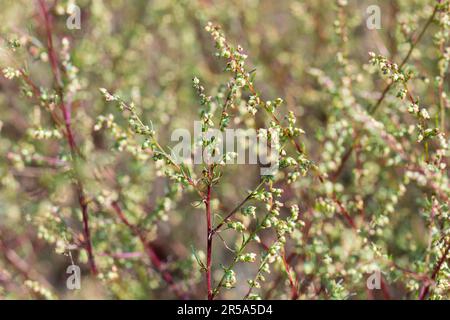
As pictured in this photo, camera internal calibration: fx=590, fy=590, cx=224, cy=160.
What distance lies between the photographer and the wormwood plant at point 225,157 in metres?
2.21

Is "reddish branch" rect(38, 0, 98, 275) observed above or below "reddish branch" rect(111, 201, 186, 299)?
above

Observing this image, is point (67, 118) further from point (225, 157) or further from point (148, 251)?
point (225, 157)

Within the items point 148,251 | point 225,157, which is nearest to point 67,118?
point 148,251

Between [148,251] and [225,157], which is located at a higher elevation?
[225,157]

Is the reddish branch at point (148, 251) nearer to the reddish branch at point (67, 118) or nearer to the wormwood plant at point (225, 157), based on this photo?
the wormwood plant at point (225, 157)

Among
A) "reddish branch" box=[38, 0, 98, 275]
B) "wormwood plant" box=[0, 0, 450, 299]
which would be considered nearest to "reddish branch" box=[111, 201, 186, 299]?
"wormwood plant" box=[0, 0, 450, 299]

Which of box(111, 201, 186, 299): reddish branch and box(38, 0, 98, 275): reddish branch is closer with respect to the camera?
box(38, 0, 98, 275): reddish branch

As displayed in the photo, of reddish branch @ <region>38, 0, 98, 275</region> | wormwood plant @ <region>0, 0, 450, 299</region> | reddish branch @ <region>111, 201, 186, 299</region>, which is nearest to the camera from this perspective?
wormwood plant @ <region>0, 0, 450, 299</region>

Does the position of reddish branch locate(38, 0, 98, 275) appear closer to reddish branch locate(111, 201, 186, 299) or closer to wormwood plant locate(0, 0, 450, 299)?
wormwood plant locate(0, 0, 450, 299)

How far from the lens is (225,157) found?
2.05 meters

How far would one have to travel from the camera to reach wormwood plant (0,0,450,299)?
2.21m

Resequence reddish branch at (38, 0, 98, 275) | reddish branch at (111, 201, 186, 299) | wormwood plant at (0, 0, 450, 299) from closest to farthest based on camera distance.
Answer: wormwood plant at (0, 0, 450, 299) < reddish branch at (38, 0, 98, 275) < reddish branch at (111, 201, 186, 299)


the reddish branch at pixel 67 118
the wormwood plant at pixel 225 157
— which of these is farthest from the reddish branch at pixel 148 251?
the reddish branch at pixel 67 118
